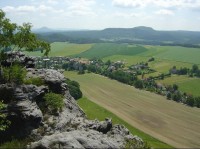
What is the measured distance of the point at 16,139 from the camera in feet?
107

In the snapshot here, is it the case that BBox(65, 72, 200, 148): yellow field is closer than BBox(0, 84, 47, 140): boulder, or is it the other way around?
BBox(0, 84, 47, 140): boulder

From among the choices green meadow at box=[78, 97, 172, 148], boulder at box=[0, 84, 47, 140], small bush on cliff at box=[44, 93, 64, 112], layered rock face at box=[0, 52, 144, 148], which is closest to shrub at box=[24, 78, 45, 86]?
layered rock face at box=[0, 52, 144, 148]

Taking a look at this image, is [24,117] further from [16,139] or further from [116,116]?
[116,116]

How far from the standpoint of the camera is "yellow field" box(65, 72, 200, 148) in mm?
89800

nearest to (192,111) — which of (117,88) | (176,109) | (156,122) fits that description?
(176,109)

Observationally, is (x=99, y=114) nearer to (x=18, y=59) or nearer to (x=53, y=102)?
(x=18, y=59)

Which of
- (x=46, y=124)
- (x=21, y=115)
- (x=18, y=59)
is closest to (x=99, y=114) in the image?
(x=18, y=59)

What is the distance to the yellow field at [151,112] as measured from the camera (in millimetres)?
89800

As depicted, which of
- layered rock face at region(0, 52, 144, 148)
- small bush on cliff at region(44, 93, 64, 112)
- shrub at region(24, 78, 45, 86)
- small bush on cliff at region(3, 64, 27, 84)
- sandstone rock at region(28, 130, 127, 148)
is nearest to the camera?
sandstone rock at region(28, 130, 127, 148)

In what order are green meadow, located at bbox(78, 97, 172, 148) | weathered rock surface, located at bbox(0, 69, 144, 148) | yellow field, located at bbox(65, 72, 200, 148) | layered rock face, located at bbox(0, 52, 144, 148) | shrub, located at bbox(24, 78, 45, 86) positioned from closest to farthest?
weathered rock surface, located at bbox(0, 69, 144, 148) → layered rock face, located at bbox(0, 52, 144, 148) → shrub, located at bbox(24, 78, 45, 86) → yellow field, located at bbox(65, 72, 200, 148) → green meadow, located at bbox(78, 97, 172, 148)

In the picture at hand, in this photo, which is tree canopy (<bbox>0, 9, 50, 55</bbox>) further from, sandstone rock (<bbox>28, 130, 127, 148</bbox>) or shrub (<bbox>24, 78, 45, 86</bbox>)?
sandstone rock (<bbox>28, 130, 127, 148</bbox>)

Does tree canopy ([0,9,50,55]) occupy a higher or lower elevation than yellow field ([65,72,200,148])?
higher

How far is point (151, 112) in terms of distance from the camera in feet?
384

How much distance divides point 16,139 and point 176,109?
104888 mm
